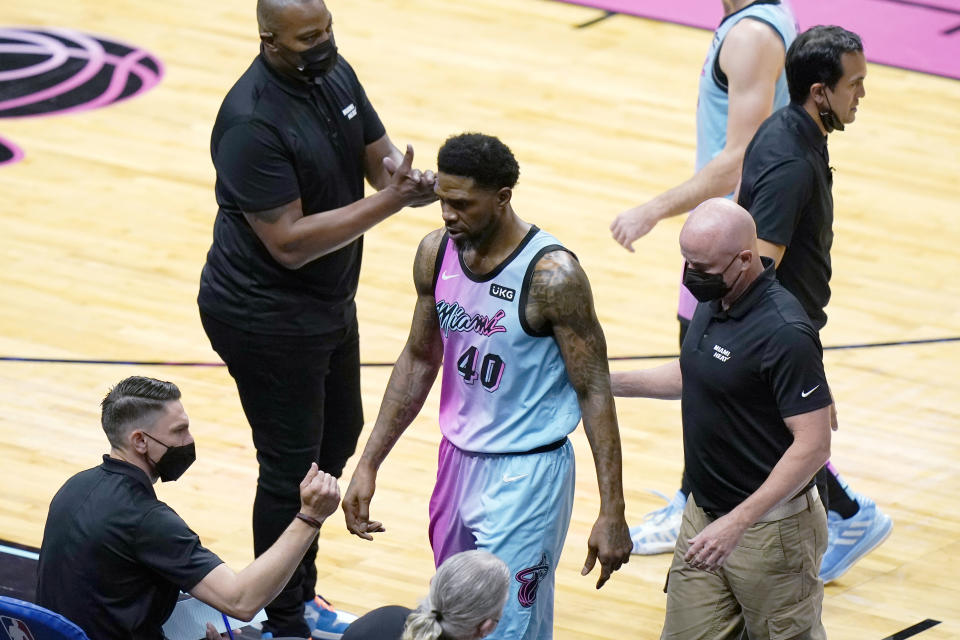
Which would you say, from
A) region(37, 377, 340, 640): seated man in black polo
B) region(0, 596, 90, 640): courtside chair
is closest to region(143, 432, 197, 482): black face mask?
region(37, 377, 340, 640): seated man in black polo

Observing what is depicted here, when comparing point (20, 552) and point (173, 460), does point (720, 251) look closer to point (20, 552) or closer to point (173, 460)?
point (173, 460)

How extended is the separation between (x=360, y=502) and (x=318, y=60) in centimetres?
131

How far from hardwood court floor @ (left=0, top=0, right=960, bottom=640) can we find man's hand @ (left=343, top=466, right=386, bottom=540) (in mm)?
1139

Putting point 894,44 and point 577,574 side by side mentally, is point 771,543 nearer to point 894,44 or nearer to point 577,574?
point 577,574

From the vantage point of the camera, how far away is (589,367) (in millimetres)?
4082

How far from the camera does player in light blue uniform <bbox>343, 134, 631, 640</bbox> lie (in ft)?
13.2

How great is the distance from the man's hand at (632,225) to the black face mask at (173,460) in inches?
73.2

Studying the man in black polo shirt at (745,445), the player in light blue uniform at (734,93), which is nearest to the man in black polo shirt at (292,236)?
the man in black polo shirt at (745,445)

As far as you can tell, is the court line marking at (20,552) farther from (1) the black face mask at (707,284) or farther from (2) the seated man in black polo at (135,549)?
(1) the black face mask at (707,284)

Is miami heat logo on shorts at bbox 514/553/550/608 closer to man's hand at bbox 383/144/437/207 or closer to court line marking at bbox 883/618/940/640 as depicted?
man's hand at bbox 383/144/437/207

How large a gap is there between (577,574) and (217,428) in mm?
1767

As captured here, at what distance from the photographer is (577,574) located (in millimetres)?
5746

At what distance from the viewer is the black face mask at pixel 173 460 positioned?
4070 mm

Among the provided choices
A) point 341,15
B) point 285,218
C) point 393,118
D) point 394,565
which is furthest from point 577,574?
point 341,15
